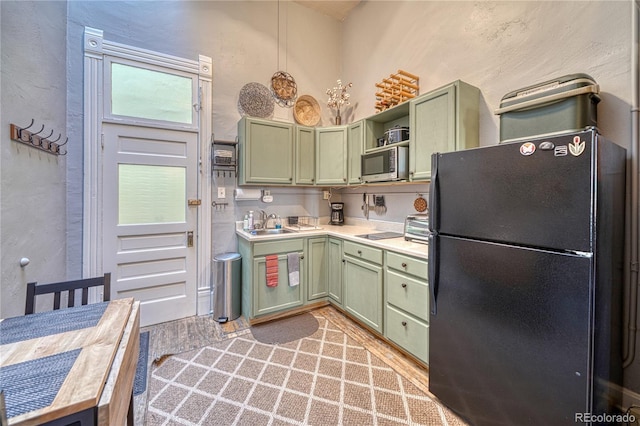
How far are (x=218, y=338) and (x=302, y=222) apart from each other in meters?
1.73

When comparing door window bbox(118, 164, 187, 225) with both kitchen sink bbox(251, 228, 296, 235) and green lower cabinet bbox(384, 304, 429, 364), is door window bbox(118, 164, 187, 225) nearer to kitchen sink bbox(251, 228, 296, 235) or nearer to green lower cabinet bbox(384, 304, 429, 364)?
kitchen sink bbox(251, 228, 296, 235)

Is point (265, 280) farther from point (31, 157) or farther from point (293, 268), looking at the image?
point (31, 157)

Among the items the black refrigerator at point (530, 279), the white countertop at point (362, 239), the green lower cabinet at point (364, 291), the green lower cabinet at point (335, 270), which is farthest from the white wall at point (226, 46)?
the black refrigerator at point (530, 279)

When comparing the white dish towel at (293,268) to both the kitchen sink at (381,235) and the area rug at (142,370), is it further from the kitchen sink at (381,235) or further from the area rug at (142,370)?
the area rug at (142,370)

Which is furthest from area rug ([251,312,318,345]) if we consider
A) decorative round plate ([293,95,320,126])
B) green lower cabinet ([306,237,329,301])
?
decorative round plate ([293,95,320,126])

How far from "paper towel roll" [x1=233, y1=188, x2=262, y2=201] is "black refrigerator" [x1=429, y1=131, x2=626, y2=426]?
2175 mm

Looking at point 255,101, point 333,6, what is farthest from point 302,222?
point 333,6

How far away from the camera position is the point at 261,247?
2.68 metres

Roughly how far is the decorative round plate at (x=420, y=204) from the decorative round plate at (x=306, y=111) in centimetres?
183

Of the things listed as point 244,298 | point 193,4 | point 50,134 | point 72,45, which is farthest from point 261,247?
point 193,4

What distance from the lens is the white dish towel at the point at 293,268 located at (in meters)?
2.82

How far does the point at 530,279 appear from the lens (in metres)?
1.25

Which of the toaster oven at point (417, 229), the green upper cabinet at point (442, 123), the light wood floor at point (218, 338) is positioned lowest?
the light wood floor at point (218, 338)

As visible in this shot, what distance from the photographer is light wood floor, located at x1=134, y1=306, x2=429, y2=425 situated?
1996mm
